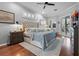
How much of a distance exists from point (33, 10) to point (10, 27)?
147 centimetres

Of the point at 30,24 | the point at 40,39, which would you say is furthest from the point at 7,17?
the point at 40,39

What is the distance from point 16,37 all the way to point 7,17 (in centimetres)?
123

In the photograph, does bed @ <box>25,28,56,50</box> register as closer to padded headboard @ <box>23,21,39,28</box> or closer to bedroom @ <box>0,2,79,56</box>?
bedroom @ <box>0,2,79,56</box>

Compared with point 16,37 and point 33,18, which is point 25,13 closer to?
point 33,18

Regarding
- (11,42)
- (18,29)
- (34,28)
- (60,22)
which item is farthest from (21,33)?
(60,22)

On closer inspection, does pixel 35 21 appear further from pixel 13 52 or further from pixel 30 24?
pixel 13 52

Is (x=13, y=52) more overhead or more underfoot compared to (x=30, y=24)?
more underfoot

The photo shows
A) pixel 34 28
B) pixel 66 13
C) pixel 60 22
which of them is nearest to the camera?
pixel 66 13

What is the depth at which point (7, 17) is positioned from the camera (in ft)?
11.2

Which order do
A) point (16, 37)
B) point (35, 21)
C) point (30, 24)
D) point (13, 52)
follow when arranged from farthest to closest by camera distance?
point (16, 37)
point (35, 21)
point (30, 24)
point (13, 52)

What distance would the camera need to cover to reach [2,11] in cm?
330

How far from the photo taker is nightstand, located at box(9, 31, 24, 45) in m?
3.94

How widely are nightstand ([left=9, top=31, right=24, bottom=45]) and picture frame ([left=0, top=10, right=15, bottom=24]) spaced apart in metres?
0.64

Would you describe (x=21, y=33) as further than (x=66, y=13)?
Yes
